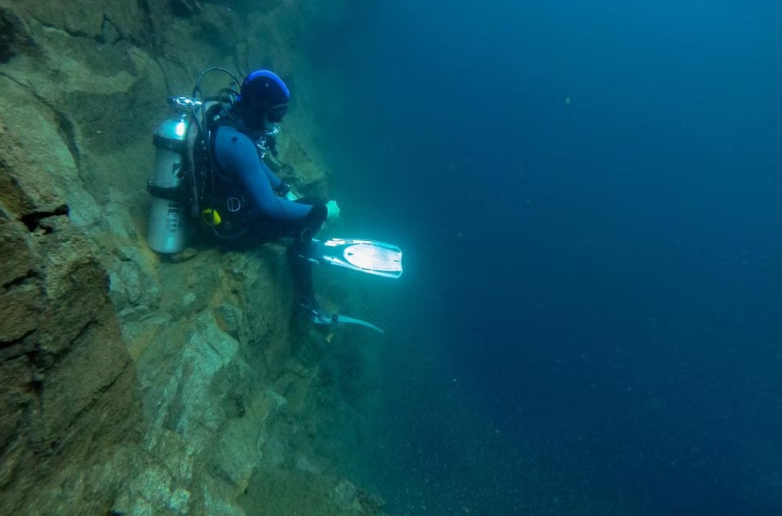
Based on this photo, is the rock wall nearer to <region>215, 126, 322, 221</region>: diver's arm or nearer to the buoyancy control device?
the buoyancy control device

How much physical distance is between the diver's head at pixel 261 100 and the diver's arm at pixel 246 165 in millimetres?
224

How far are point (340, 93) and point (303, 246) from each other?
827 cm

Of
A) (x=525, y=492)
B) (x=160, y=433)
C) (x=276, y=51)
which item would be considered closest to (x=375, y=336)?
(x=525, y=492)

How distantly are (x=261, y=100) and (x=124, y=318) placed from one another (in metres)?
2.13

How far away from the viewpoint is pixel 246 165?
150 inches

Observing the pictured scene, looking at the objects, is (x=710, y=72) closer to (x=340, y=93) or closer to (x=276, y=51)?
(x=340, y=93)

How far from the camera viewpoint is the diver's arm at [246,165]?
12.3 feet

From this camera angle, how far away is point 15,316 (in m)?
1.38

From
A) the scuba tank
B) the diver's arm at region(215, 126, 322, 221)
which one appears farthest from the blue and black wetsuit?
the scuba tank

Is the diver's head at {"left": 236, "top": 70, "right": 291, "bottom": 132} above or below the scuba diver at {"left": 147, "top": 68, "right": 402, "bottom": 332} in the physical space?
above

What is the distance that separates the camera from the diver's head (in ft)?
12.4

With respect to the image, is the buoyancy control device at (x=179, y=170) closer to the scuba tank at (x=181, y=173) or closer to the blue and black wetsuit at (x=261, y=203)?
the scuba tank at (x=181, y=173)

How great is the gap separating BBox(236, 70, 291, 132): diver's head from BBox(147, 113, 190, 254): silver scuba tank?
52 centimetres

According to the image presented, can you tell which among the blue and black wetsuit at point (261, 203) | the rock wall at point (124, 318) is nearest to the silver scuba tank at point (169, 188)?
the rock wall at point (124, 318)
